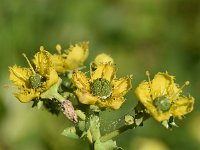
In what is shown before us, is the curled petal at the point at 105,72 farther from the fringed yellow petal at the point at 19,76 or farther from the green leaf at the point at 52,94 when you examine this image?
the fringed yellow petal at the point at 19,76

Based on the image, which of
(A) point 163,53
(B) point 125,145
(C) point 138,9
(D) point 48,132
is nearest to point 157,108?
(B) point 125,145

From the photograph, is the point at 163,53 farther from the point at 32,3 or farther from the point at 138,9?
the point at 32,3

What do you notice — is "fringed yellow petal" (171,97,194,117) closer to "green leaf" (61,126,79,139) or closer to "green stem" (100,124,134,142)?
"green stem" (100,124,134,142)

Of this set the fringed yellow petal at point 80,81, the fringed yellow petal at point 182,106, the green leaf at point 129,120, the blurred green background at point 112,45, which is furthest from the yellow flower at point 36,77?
the blurred green background at point 112,45

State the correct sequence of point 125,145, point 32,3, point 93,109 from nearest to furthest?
point 93,109
point 125,145
point 32,3

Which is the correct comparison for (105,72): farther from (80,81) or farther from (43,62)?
(43,62)

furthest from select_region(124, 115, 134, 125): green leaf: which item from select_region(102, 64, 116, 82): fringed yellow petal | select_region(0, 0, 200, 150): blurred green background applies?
select_region(0, 0, 200, 150): blurred green background
